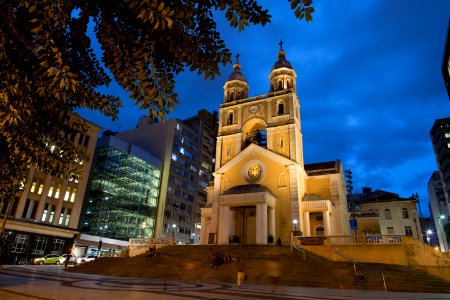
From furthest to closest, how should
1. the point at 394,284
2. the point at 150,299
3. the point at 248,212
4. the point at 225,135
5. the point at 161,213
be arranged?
the point at 161,213, the point at 225,135, the point at 248,212, the point at 394,284, the point at 150,299

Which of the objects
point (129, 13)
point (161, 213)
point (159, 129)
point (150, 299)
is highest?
point (159, 129)

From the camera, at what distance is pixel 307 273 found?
53.9 feet

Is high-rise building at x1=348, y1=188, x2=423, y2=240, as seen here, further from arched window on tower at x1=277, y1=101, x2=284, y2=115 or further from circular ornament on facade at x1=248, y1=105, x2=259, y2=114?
circular ornament on facade at x1=248, y1=105, x2=259, y2=114

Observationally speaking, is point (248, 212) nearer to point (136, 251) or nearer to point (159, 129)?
point (136, 251)

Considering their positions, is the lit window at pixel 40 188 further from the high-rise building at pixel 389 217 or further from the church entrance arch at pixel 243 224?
the high-rise building at pixel 389 217

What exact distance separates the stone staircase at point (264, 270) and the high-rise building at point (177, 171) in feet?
116

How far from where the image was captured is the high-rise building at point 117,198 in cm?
4784

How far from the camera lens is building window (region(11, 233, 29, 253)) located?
112 ft

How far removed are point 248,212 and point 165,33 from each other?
2865cm

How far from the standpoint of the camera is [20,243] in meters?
34.7

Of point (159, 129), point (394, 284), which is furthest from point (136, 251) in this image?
point (159, 129)

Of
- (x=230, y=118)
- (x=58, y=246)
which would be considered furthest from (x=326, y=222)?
(x=58, y=246)

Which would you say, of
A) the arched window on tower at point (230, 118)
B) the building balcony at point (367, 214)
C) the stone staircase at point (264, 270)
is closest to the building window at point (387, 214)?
the building balcony at point (367, 214)

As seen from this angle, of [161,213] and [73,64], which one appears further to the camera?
[161,213]
